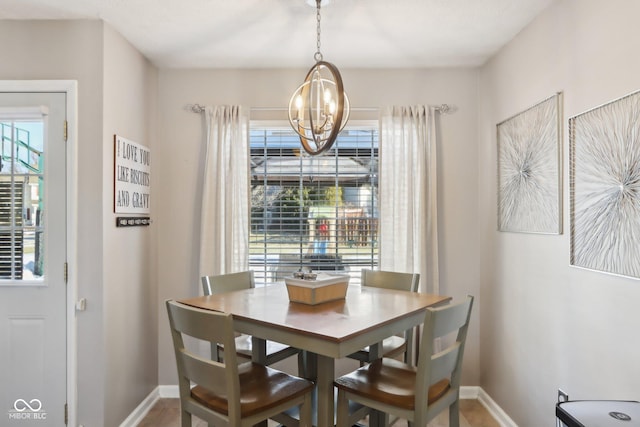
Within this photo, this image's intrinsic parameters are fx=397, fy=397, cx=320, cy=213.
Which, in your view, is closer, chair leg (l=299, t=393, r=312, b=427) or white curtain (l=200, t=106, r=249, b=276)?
chair leg (l=299, t=393, r=312, b=427)

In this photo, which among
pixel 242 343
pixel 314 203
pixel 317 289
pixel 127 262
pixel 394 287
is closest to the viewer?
pixel 317 289

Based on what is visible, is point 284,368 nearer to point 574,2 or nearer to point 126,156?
point 126,156

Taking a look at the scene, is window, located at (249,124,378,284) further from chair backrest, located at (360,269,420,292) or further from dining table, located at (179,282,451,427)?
dining table, located at (179,282,451,427)

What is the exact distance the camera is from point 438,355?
1654 millimetres

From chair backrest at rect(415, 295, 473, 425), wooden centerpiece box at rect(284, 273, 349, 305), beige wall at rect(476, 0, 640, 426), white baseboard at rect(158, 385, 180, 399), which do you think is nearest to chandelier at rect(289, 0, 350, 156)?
wooden centerpiece box at rect(284, 273, 349, 305)

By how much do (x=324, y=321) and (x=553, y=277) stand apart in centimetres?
138

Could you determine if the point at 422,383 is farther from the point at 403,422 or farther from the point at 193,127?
the point at 193,127

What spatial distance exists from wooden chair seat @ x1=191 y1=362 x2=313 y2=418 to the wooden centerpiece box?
0.37 metres

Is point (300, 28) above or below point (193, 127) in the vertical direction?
above

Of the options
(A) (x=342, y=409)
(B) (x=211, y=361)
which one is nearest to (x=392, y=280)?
(A) (x=342, y=409)

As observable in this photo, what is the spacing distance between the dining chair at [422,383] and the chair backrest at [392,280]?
0.66m

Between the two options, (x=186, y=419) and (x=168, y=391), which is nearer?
(x=186, y=419)

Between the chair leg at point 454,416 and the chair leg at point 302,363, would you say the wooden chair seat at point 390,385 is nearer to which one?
the chair leg at point 454,416

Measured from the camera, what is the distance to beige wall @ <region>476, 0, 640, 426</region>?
1675 millimetres
